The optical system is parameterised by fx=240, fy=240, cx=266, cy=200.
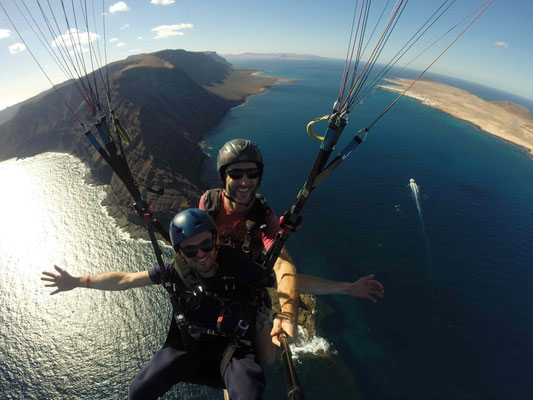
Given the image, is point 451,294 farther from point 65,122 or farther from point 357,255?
point 65,122

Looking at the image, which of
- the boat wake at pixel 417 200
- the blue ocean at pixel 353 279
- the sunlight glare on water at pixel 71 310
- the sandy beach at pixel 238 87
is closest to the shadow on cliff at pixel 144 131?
the sunlight glare on water at pixel 71 310

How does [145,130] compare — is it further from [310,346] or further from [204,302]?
[204,302]

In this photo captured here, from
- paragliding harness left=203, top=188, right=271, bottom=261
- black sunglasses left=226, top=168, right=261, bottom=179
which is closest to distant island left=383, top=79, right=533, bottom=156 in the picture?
black sunglasses left=226, top=168, right=261, bottom=179

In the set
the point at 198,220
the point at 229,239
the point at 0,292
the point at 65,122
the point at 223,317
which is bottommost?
the point at 0,292

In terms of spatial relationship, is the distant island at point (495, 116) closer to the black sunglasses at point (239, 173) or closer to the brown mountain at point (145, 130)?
the brown mountain at point (145, 130)

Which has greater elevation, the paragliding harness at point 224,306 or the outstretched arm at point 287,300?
the outstretched arm at point 287,300

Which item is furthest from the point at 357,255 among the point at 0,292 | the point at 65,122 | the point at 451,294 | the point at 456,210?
the point at 65,122

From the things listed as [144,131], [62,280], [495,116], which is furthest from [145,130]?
[495,116]
